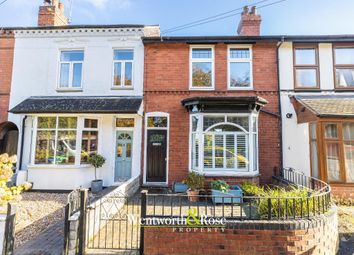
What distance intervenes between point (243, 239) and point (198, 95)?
6.97 metres

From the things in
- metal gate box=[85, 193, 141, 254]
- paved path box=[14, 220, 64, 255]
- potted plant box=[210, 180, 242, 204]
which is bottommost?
paved path box=[14, 220, 64, 255]

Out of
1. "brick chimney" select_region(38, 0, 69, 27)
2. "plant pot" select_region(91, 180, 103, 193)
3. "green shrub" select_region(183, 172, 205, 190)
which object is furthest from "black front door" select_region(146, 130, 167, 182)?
"brick chimney" select_region(38, 0, 69, 27)

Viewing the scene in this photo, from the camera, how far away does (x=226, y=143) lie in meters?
9.21

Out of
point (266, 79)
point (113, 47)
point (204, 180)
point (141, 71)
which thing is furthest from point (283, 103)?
point (113, 47)

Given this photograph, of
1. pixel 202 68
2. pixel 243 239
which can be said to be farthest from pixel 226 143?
pixel 243 239

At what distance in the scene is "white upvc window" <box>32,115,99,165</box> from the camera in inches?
396

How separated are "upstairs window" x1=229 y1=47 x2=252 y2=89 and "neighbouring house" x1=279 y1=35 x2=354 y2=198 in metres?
1.42

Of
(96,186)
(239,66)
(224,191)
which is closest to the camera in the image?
(224,191)

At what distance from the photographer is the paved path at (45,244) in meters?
4.61

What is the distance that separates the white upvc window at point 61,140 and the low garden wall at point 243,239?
676 cm

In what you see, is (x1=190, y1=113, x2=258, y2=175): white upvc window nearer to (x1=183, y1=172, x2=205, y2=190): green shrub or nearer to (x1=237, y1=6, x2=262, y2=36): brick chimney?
(x1=183, y1=172, x2=205, y2=190): green shrub

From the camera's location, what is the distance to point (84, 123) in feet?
33.7

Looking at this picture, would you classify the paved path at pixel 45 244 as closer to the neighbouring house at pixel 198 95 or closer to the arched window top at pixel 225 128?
the neighbouring house at pixel 198 95

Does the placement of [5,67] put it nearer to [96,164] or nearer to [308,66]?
[96,164]
